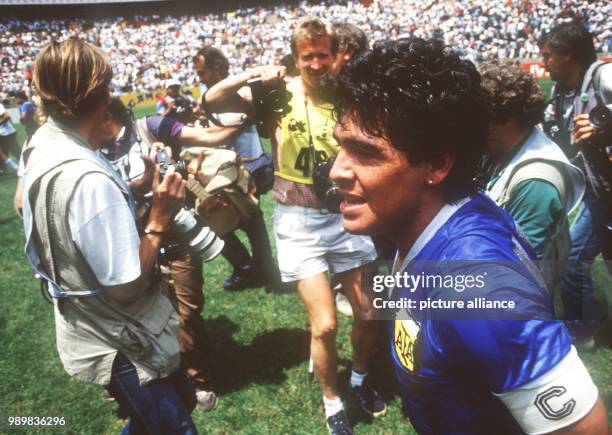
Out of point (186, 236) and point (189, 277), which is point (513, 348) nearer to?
point (186, 236)

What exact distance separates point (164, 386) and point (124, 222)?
836 millimetres

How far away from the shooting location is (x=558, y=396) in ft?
3.05

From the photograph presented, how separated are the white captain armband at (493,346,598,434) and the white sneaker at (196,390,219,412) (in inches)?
109

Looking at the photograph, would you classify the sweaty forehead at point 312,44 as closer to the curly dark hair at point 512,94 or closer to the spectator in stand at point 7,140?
the curly dark hair at point 512,94

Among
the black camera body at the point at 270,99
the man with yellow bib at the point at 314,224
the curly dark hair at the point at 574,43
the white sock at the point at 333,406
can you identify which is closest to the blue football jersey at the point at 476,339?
the man with yellow bib at the point at 314,224

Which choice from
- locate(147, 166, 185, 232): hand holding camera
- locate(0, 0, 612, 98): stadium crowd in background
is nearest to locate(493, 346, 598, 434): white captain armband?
locate(147, 166, 185, 232): hand holding camera

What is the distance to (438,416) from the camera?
1208 mm

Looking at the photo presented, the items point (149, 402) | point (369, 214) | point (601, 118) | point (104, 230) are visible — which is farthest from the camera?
point (601, 118)

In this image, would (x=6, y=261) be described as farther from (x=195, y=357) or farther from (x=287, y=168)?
(x=287, y=168)

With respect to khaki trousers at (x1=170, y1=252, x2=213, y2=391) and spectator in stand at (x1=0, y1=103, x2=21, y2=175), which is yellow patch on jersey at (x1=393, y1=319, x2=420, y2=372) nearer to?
khaki trousers at (x1=170, y1=252, x2=213, y2=391)

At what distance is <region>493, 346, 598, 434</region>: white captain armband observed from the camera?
924mm

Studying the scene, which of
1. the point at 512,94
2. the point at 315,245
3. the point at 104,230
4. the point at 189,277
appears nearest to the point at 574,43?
the point at 512,94

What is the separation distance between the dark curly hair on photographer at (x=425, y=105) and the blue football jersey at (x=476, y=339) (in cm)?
16

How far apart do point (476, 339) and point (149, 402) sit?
5.18 feet
